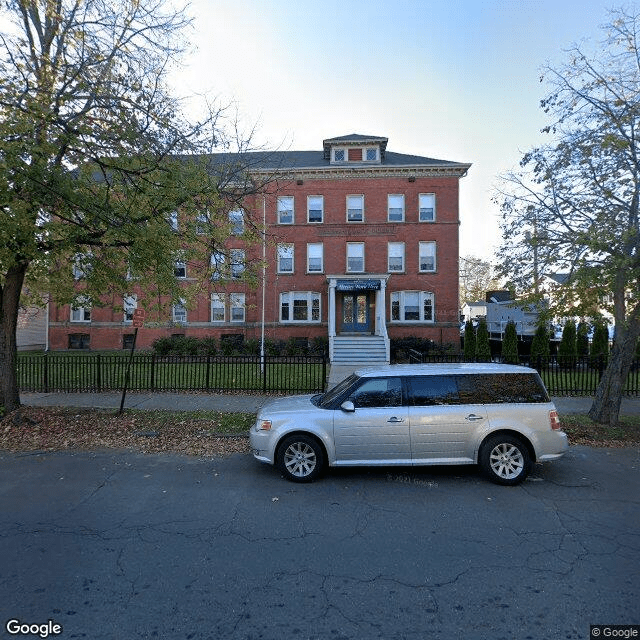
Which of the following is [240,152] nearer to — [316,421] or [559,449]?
[316,421]

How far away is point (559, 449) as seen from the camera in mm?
5477

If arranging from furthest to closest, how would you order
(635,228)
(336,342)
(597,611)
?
(336,342) < (635,228) < (597,611)

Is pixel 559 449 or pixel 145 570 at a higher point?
pixel 559 449

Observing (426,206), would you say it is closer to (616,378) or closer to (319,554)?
(616,378)

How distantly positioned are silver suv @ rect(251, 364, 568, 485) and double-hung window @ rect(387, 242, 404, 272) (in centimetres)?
1906

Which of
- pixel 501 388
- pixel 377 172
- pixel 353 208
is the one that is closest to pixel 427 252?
pixel 353 208

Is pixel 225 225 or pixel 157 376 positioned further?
pixel 157 376

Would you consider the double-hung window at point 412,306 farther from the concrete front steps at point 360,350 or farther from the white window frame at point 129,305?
the white window frame at point 129,305

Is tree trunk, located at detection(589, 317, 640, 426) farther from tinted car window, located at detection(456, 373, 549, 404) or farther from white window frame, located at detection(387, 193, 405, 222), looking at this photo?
white window frame, located at detection(387, 193, 405, 222)

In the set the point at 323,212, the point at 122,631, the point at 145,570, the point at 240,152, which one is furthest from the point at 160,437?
the point at 323,212

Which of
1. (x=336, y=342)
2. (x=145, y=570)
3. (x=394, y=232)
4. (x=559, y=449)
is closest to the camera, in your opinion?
(x=145, y=570)

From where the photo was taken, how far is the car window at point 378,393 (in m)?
5.64

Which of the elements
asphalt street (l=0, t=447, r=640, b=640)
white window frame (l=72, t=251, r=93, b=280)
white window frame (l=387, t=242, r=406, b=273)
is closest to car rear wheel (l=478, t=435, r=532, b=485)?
asphalt street (l=0, t=447, r=640, b=640)

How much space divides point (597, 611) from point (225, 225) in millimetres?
8781
